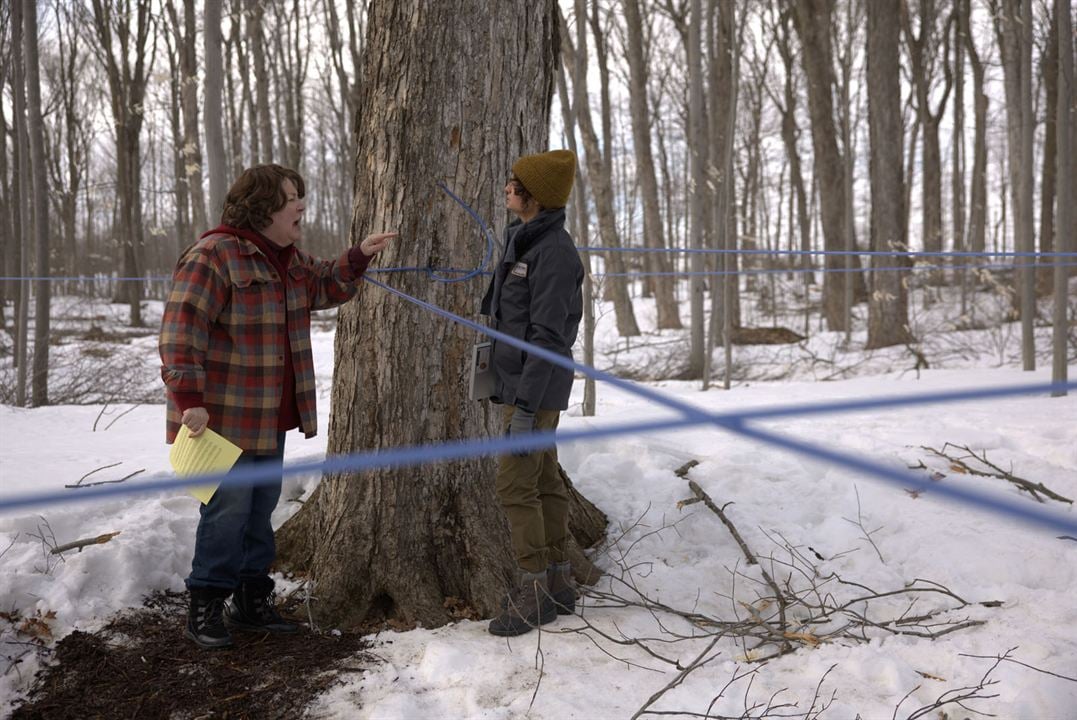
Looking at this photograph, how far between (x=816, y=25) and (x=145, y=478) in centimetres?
1394

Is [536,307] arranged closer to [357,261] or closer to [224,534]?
[357,261]

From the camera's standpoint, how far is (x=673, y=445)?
4.63m

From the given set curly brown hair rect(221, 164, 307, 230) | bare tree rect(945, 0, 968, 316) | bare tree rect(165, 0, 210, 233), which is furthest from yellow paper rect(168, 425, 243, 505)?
bare tree rect(945, 0, 968, 316)

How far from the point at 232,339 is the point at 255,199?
496 mm

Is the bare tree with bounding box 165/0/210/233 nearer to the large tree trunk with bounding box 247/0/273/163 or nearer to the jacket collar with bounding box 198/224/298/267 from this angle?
the large tree trunk with bounding box 247/0/273/163

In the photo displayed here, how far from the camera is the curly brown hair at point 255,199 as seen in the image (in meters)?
2.73

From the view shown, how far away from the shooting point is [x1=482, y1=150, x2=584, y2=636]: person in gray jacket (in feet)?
9.06

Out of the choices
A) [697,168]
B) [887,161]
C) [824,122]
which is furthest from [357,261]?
[824,122]

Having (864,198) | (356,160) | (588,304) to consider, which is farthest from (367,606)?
(864,198)

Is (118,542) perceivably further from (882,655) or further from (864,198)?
(864,198)

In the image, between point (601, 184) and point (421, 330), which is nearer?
point (421, 330)

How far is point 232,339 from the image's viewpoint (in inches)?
106

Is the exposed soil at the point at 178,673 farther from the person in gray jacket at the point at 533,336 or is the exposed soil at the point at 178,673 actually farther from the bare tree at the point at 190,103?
the bare tree at the point at 190,103

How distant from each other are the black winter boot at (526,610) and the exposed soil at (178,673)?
478 mm
